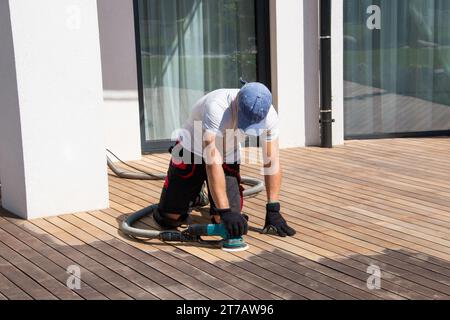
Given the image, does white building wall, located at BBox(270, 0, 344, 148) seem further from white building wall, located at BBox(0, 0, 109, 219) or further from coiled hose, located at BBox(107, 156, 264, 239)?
white building wall, located at BBox(0, 0, 109, 219)

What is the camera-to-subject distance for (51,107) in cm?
551

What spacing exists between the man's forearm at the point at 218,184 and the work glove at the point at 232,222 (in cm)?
4

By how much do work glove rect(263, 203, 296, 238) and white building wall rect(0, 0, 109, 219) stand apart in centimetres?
152

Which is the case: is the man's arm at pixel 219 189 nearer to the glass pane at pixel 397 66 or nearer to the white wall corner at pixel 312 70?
the white wall corner at pixel 312 70

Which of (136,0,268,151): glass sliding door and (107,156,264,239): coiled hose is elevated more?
(136,0,268,151): glass sliding door

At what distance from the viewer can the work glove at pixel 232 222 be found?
15.2 ft

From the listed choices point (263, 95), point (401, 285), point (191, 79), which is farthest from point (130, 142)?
point (401, 285)

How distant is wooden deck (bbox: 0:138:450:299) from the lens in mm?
4098

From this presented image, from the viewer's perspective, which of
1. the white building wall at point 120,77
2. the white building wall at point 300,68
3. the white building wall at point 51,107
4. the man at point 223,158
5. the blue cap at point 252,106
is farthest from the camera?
the white building wall at point 300,68

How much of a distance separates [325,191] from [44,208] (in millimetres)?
2401

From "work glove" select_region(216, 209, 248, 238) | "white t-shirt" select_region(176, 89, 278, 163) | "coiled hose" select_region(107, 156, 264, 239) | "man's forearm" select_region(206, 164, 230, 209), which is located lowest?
"coiled hose" select_region(107, 156, 264, 239)

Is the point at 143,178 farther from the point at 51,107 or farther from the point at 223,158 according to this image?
the point at 223,158

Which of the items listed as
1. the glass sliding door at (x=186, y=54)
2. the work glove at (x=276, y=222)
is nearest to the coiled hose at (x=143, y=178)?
the work glove at (x=276, y=222)

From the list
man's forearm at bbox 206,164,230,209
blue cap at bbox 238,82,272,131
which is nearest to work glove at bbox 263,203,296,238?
man's forearm at bbox 206,164,230,209
